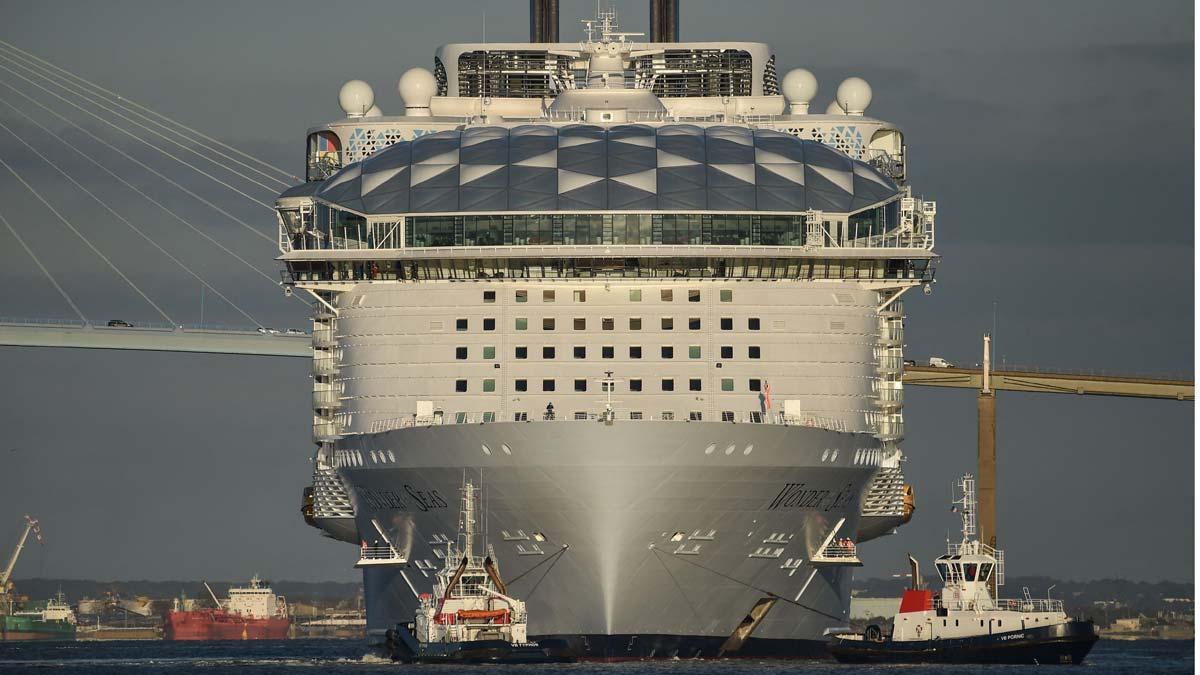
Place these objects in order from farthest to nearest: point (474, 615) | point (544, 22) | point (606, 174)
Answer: point (544, 22) → point (606, 174) → point (474, 615)

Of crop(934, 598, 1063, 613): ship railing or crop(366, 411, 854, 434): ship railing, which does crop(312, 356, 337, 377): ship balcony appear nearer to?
crop(366, 411, 854, 434): ship railing

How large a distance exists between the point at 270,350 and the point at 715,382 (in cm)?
5239

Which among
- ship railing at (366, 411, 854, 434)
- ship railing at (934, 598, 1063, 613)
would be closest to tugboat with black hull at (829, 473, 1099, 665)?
ship railing at (934, 598, 1063, 613)

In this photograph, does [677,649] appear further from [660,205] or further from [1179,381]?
[1179,381]

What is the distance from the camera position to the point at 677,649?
2064 inches

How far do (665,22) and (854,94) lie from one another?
1163 cm

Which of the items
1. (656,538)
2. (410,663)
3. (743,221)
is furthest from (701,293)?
(410,663)

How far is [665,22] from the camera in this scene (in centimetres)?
7538

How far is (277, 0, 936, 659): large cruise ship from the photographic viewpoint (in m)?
51.2

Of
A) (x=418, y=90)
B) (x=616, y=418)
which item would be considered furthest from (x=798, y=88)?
(x=616, y=418)

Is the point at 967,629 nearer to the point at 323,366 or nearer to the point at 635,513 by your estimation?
the point at 635,513

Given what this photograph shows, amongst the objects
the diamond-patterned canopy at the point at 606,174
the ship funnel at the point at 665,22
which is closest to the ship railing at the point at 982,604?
the diamond-patterned canopy at the point at 606,174

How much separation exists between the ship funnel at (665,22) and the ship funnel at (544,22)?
109 inches

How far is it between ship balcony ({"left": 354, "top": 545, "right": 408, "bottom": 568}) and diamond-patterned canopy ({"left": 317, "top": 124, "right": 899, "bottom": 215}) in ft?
23.2
